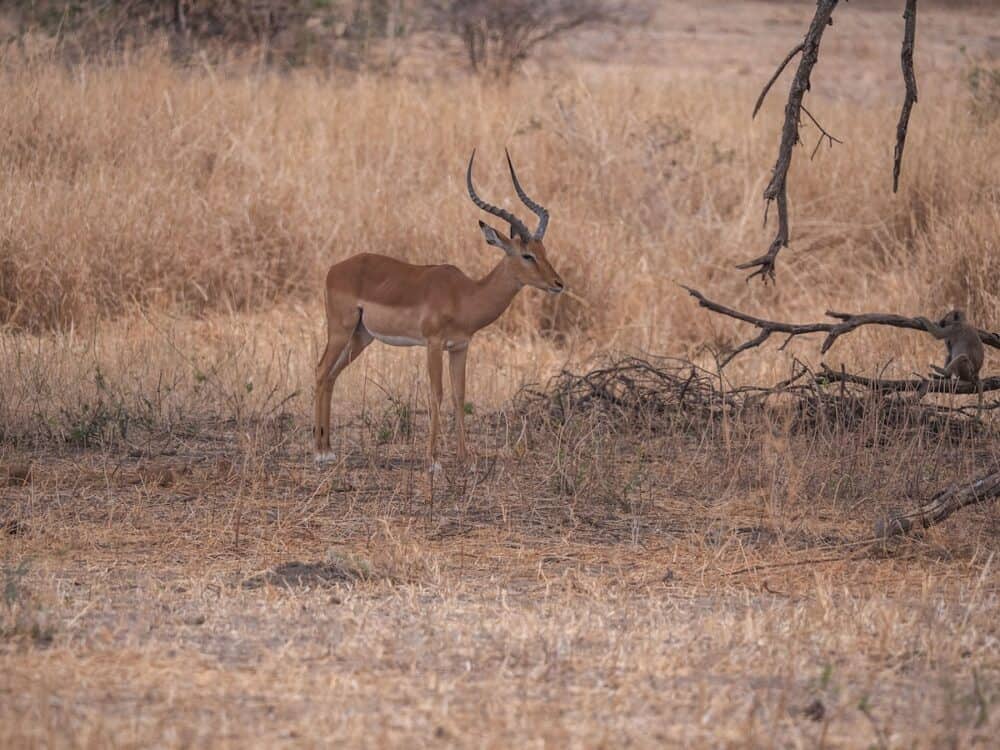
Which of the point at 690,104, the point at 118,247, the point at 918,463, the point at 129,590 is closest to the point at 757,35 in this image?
the point at 690,104

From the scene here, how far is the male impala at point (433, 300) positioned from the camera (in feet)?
22.0

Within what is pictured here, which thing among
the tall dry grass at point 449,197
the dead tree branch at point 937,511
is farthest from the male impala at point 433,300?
the tall dry grass at point 449,197

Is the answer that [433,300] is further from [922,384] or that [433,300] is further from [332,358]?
[922,384]

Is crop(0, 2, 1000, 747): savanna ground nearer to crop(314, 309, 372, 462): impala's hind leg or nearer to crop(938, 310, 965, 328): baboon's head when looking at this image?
crop(314, 309, 372, 462): impala's hind leg

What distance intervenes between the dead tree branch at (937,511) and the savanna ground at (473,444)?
0.38ft

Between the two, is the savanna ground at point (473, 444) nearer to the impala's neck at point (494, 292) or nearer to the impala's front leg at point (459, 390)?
the impala's front leg at point (459, 390)

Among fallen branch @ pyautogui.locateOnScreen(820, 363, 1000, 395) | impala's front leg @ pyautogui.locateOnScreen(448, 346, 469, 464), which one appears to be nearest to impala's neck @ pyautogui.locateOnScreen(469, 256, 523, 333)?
impala's front leg @ pyautogui.locateOnScreen(448, 346, 469, 464)

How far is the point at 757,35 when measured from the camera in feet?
98.4

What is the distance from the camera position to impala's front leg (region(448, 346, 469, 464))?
662 cm

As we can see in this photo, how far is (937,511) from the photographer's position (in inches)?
201

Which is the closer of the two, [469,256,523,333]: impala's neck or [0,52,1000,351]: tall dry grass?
[469,256,523,333]: impala's neck

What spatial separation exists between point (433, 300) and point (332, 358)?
2.05 feet

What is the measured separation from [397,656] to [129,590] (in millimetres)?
1095

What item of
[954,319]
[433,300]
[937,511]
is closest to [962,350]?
[954,319]
